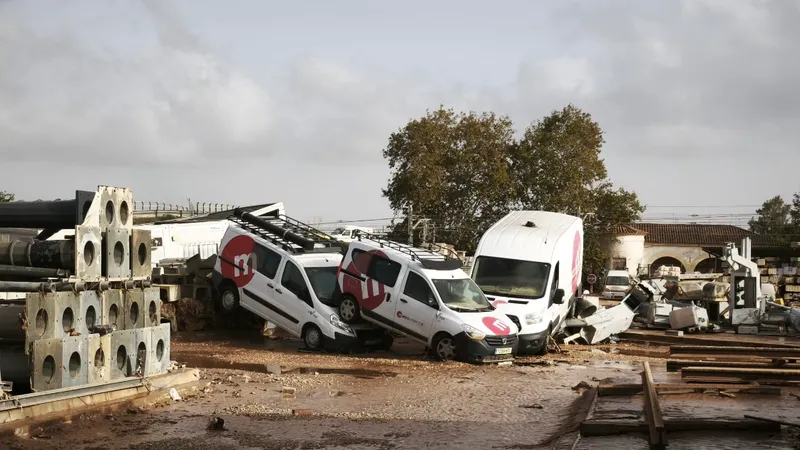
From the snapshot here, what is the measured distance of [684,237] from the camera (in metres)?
85.1

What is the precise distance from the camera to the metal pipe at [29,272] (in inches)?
530

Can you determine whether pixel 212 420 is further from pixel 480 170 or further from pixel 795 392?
pixel 480 170

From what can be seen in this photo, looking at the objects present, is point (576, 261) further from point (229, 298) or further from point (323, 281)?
point (229, 298)

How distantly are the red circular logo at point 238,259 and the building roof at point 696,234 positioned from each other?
62.7 m

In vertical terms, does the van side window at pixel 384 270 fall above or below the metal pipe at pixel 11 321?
above

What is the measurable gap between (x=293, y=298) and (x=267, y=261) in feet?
4.05

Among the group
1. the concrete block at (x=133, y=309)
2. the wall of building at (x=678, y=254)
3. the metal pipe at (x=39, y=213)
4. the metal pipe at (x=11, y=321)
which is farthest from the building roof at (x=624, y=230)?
the metal pipe at (x=11, y=321)

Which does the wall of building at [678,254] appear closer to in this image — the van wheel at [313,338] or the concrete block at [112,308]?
the van wheel at [313,338]

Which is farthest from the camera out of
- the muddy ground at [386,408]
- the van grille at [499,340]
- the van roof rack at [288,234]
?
the van roof rack at [288,234]

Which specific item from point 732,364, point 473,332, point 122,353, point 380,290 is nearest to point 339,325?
point 380,290

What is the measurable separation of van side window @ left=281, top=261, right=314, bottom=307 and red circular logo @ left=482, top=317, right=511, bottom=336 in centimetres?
374

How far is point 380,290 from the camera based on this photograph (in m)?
20.4

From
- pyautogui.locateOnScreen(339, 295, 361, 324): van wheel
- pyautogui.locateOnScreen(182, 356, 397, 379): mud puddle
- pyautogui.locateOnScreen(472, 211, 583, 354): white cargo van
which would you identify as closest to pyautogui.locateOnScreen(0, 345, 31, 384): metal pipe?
pyautogui.locateOnScreen(182, 356, 397, 379): mud puddle

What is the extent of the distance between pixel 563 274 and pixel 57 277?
12.7 m
